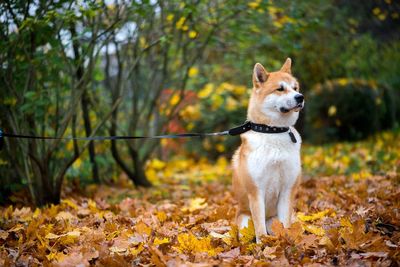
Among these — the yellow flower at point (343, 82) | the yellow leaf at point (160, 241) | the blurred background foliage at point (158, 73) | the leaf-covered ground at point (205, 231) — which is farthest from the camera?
the yellow flower at point (343, 82)

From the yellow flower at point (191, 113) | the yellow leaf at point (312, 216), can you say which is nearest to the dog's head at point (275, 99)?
the yellow leaf at point (312, 216)

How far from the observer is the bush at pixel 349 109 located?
10.6 m

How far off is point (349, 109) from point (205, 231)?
7.91 m

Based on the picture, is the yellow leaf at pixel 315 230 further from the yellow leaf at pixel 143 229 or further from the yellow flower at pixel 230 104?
the yellow flower at pixel 230 104

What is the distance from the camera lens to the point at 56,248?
3.39m

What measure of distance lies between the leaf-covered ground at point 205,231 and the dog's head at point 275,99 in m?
0.86

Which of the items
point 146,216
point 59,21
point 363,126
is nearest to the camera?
point 146,216

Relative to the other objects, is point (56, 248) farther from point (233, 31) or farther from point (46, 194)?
point (233, 31)

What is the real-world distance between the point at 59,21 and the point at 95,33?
0.44 meters

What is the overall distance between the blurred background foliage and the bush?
27 millimetres

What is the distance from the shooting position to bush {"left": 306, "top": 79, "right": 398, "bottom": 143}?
1062 centimetres

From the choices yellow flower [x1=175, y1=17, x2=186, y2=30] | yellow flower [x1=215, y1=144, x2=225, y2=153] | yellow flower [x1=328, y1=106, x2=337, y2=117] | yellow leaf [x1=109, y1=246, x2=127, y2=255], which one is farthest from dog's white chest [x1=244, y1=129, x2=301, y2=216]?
yellow flower [x1=215, y1=144, x2=225, y2=153]

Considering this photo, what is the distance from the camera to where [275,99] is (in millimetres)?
3418

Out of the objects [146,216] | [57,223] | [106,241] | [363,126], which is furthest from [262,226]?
[363,126]
